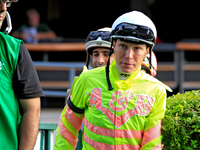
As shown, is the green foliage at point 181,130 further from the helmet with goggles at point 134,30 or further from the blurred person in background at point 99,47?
the blurred person in background at point 99,47

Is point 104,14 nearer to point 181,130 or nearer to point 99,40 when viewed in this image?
point 99,40

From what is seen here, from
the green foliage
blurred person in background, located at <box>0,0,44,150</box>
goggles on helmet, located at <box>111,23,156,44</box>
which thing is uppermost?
goggles on helmet, located at <box>111,23,156,44</box>

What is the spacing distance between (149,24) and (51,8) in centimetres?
976

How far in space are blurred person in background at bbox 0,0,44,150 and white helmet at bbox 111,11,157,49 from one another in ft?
2.39

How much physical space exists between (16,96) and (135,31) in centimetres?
96

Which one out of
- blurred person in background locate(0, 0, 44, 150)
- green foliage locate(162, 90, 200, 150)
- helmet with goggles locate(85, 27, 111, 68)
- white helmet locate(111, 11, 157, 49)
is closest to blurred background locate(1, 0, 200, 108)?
helmet with goggles locate(85, 27, 111, 68)

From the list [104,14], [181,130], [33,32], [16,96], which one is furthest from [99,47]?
[104,14]

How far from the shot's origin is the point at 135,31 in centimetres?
256

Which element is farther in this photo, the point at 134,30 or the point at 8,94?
the point at 134,30

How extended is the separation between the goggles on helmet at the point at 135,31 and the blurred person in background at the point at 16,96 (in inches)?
28.7

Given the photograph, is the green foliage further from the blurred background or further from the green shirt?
the blurred background

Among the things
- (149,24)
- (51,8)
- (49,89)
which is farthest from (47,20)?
(149,24)

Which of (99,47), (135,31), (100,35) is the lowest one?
(99,47)

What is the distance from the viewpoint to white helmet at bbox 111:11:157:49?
2.56 meters
